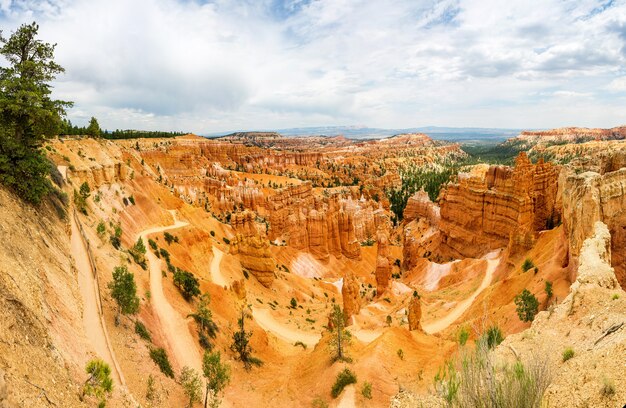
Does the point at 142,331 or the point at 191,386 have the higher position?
the point at 142,331

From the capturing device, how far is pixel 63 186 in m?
23.4

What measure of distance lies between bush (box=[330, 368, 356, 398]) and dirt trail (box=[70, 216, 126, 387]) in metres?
10.7

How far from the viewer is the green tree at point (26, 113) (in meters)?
15.3

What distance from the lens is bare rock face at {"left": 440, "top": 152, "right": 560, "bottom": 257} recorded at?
43.9 m

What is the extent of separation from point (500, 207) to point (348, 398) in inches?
1459

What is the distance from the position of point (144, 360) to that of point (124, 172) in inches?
1173

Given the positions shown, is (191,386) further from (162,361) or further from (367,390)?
(367,390)

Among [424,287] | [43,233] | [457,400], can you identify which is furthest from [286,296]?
[457,400]

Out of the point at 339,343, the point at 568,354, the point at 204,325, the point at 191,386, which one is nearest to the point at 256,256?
the point at 204,325

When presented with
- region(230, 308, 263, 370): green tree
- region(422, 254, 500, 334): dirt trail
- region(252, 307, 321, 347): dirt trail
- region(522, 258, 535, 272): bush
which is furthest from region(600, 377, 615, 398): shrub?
region(252, 307, 321, 347): dirt trail

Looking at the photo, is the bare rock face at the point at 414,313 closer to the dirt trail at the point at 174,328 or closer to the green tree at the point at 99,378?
the dirt trail at the point at 174,328

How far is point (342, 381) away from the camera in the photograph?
19812 mm

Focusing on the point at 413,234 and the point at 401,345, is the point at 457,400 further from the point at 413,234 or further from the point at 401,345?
the point at 413,234

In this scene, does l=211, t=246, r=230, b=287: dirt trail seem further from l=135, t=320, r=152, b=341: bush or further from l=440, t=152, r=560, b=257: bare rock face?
l=440, t=152, r=560, b=257: bare rock face
